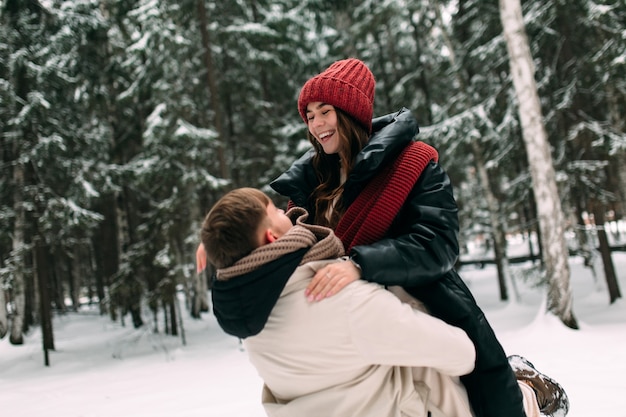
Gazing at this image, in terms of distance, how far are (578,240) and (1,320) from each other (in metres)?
17.8

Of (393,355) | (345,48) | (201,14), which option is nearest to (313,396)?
(393,355)

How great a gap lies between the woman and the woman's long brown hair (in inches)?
0.4

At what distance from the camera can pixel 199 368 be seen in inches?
420

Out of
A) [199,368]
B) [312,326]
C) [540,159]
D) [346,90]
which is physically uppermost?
[540,159]

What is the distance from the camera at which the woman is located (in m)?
1.55

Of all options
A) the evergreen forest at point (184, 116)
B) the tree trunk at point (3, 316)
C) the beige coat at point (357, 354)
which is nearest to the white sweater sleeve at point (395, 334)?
the beige coat at point (357, 354)

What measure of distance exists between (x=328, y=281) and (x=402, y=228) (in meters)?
0.51

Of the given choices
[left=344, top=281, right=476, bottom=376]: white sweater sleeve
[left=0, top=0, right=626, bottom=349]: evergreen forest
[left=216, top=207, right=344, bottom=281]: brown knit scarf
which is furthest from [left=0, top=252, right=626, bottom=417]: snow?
[left=216, top=207, right=344, bottom=281]: brown knit scarf

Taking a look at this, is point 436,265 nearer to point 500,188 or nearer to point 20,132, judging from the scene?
point 20,132

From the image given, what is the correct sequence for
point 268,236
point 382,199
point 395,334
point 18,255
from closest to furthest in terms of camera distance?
point 395,334, point 268,236, point 382,199, point 18,255

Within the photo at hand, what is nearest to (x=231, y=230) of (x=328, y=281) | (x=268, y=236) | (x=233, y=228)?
(x=233, y=228)

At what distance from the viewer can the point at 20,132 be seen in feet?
41.0

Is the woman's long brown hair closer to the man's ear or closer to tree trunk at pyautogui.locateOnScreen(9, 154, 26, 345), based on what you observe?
the man's ear

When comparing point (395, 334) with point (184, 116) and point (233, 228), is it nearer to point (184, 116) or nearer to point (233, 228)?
point (233, 228)
